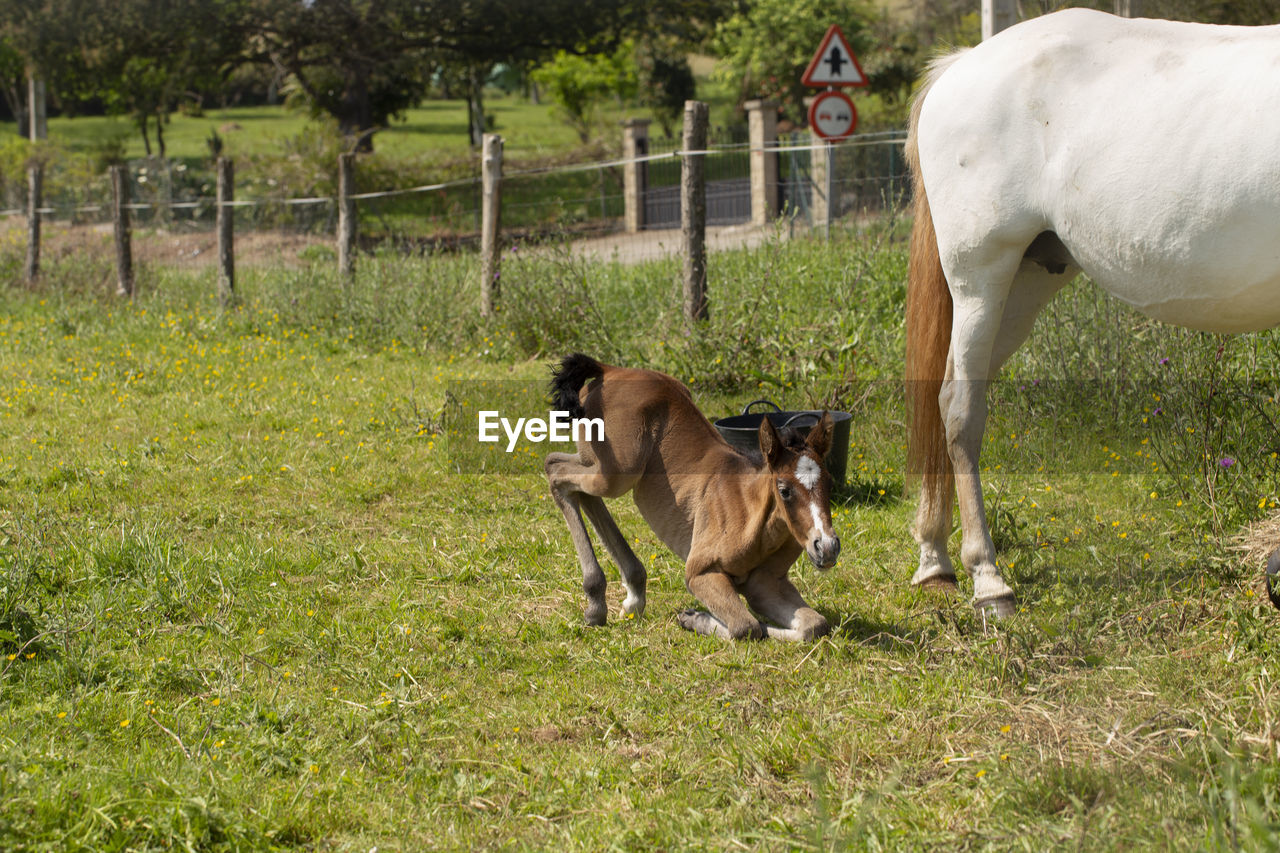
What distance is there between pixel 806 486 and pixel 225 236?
9.65 metres

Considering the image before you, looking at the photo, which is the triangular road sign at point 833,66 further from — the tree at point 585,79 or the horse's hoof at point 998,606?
the tree at point 585,79

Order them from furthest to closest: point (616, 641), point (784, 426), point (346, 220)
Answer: point (346, 220)
point (784, 426)
point (616, 641)

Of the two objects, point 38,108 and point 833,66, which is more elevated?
point 38,108

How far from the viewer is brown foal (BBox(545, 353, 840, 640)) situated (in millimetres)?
4152

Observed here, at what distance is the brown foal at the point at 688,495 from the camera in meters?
4.15

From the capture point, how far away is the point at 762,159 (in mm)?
20672

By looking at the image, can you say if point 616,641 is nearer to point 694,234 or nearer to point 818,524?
→ point 818,524

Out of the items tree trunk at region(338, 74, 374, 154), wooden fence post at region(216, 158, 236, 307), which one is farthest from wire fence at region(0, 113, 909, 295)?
tree trunk at region(338, 74, 374, 154)

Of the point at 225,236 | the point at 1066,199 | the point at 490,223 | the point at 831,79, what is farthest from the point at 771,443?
the point at 831,79

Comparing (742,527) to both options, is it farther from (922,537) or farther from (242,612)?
(242,612)

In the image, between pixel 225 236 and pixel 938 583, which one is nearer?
pixel 938 583

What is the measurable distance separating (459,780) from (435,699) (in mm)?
564

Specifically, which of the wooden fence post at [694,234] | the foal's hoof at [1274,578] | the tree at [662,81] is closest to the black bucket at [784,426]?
the foal's hoof at [1274,578]

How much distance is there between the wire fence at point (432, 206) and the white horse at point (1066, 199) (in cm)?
1019
